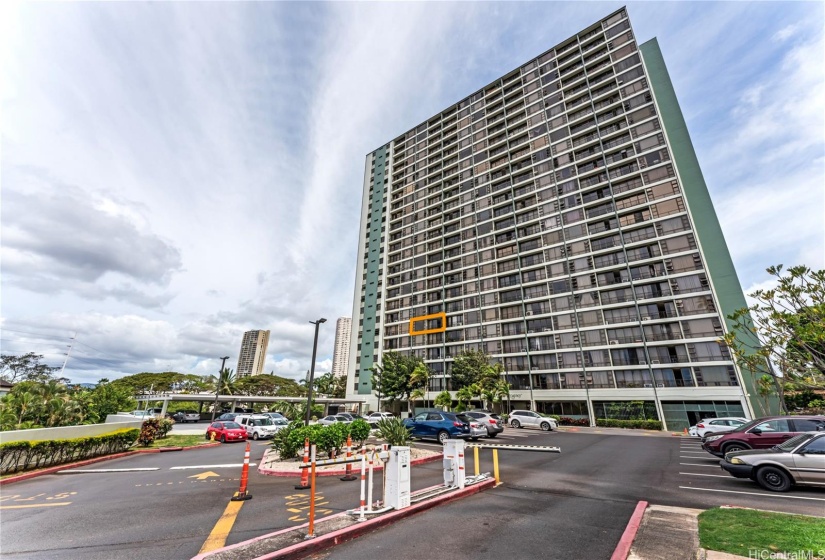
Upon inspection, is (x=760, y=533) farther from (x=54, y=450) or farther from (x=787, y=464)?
(x=54, y=450)

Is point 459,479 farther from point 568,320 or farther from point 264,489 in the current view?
point 568,320

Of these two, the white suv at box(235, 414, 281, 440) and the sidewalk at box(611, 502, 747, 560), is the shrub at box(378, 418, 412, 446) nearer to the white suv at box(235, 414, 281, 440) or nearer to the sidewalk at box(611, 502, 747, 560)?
the sidewalk at box(611, 502, 747, 560)

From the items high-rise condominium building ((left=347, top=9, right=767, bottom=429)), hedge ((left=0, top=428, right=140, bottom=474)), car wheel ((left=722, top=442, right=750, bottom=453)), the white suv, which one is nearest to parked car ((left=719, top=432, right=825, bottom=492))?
car wheel ((left=722, top=442, right=750, bottom=453))

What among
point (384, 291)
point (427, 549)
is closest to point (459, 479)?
point (427, 549)

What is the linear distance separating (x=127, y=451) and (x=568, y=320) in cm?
4215

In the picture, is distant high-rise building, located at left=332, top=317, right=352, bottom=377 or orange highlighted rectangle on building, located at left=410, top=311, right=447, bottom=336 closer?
orange highlighted rectangle on building, located at left=410, top=311, right=447, bottom=336

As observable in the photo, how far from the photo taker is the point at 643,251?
39250 mm

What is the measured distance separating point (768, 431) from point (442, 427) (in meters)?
13.1

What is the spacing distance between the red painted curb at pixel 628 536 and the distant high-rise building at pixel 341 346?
554ft

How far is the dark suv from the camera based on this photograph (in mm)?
11688

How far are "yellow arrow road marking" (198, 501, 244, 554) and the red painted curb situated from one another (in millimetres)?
5930

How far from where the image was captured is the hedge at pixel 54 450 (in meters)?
12.2

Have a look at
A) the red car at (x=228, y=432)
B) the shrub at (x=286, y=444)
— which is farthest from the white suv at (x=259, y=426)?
the shrub at (x=286, y=444)

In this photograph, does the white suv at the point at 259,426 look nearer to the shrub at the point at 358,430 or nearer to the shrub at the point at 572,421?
the shrub at the point at 358,430
